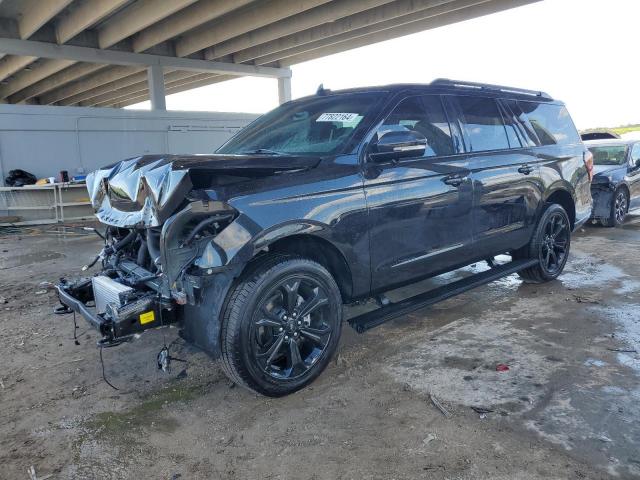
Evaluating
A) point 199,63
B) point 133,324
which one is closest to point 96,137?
point 199,63

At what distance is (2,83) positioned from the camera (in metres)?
25.6

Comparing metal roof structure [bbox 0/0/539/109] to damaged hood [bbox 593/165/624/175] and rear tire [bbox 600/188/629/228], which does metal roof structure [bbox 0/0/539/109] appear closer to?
damaged hood [bbox 593/165/624/175]

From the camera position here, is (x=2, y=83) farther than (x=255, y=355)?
Yes

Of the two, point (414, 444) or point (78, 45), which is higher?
point (78, 45)

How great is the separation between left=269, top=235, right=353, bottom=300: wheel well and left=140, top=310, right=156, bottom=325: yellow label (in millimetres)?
818

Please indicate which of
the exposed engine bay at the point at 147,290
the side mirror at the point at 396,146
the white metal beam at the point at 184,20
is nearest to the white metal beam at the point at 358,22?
the white metal beam at the point at 184,20

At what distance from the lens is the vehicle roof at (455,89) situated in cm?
397

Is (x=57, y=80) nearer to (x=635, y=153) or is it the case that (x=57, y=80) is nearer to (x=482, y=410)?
(x=635, y=153)

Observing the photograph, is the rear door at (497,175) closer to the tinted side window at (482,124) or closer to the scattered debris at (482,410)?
the tinted side window at (482,124)

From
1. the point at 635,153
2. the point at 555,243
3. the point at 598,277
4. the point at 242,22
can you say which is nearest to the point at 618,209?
the point at 635,153

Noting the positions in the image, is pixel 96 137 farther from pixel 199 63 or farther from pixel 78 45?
pixel 199 63

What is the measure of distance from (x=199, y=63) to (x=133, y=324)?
17.0 meters

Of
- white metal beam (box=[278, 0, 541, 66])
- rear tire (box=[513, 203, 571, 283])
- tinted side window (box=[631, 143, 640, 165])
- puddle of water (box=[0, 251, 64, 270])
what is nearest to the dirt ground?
rear tire (box=[513, 203, 571, 283])

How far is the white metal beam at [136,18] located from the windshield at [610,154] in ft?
31.6
